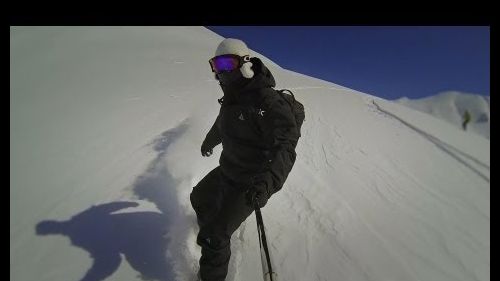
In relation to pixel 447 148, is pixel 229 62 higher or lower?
higher

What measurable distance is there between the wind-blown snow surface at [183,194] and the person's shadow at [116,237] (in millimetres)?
14

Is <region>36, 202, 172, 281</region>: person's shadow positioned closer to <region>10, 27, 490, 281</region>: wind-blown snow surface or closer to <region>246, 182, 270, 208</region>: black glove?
<region>10, 27, 490, 281</region>: wind-blown snow surface

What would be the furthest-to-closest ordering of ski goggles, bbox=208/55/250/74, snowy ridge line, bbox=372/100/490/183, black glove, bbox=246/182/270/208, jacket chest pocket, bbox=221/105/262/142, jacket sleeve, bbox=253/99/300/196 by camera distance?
snowy ridge line, bbox=372/100/490/183
ski goggles, bbox=208/55/250/74
jacket chest pocket, bbox=221/105/262/142
jacket sleeve, bbox=253/99/300/196
black glove, bbox=246/182/270/208

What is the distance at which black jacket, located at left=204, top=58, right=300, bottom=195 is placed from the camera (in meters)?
2.72

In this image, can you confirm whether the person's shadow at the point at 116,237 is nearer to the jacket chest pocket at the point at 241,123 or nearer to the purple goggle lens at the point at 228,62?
Answer: the jacket chest pocket at the point at 241,123

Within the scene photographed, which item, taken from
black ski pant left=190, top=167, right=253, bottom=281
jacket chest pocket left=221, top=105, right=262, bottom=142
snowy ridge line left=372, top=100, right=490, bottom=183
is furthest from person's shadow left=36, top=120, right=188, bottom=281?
snowy ridge line left=372, top=100, right=490, bottom=183

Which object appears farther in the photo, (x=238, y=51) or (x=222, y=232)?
(x=238, y=51)

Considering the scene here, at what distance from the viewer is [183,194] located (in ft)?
13.5

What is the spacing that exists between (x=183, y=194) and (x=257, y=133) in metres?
1.67

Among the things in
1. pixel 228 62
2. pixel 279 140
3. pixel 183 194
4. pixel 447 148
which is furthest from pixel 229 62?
pixel 447 148

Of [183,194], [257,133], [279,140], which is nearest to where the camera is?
[279,140]

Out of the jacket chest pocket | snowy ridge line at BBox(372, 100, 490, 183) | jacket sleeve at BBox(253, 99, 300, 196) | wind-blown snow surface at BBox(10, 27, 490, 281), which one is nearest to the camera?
jacket sleeve at BBox(253, 99, 300, 196)

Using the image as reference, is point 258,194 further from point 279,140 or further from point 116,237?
point 116,237
